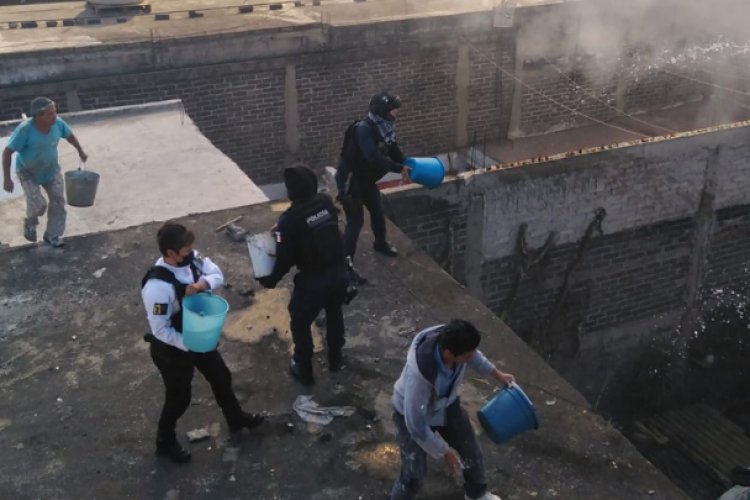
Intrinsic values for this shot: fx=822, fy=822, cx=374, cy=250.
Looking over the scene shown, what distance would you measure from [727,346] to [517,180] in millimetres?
4608

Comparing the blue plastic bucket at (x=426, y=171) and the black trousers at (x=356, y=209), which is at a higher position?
the blue plastic bucket at (x=426, y=171)

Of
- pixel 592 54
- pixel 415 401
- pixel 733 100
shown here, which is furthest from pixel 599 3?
pixel 415 401

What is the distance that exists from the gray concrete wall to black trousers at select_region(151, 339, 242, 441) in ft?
12.9

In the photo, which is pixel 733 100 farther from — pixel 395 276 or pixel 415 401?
pixel 415 401

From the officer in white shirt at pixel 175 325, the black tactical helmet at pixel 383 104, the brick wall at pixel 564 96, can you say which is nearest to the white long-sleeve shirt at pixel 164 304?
the officer in white shirt at pixel 175 325

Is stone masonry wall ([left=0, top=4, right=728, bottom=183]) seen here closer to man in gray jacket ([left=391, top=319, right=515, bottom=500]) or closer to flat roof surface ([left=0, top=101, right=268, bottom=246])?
flat roof surface ([left=0, top=101, right=268, bottom=246])

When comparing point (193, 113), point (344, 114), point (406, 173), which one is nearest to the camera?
point (406, 173)

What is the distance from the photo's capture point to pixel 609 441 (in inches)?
211

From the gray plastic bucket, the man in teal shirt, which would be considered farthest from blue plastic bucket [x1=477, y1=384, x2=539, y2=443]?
the gray plastic bucket

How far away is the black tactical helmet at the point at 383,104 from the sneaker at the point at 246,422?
2726 mm

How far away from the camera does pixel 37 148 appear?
7.02 meters

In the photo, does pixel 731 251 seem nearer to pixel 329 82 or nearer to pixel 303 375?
pixel 329 82

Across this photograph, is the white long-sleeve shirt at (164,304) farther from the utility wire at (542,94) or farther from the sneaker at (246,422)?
the utility wire at (542,94)

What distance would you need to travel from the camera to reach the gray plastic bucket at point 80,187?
7.94 meters
